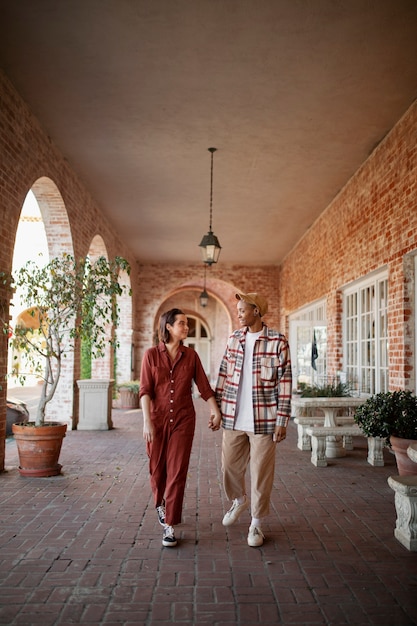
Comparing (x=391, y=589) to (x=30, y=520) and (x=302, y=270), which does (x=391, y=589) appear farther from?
(x=302, y=270)

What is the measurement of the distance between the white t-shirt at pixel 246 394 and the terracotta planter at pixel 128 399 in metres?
9.33

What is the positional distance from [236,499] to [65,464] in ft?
9.89

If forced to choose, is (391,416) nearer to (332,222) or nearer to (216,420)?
(216,420)

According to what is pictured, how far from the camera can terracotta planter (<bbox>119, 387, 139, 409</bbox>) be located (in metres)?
12.8

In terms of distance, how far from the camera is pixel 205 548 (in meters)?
3.51

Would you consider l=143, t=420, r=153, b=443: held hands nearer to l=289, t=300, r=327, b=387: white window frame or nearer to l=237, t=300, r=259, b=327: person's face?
l=237, t=300, r=259, b=327: person's face

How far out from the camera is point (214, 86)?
5.61 meters

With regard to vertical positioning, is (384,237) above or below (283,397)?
above

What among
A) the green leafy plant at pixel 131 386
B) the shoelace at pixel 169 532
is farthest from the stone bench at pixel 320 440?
the green leafy plant at pixel 131 386

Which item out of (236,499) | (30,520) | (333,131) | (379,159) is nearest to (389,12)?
(333,131)

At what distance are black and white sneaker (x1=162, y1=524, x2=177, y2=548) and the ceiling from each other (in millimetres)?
4056

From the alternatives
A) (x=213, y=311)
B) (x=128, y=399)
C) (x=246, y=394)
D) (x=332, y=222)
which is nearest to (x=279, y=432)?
(x=246, y=394)

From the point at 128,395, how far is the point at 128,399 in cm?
14

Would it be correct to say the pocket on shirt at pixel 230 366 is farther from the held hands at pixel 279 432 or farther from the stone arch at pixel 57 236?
the stone arch at pixel 57 236
